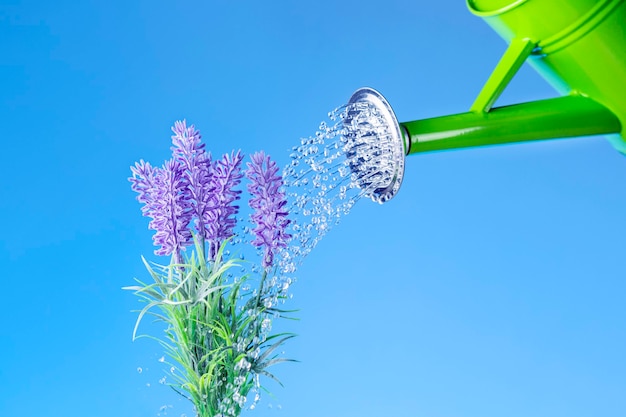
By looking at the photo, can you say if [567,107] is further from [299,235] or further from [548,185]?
[548,185]

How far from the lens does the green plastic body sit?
0.77 meters

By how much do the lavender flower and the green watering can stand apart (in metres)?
0.25

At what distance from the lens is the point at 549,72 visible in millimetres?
861

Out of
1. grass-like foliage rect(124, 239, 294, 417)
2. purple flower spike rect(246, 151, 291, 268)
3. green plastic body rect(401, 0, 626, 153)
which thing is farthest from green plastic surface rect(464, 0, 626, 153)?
grass-like foliage rect(124, 239, 294, 417)

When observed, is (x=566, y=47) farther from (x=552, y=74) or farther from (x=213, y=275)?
(x=213, y=275)

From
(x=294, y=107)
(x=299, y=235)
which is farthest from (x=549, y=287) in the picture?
(x=299, y=235)

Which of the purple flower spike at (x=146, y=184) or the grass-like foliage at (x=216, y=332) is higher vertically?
the purple flower spike at (x=146, y=184)

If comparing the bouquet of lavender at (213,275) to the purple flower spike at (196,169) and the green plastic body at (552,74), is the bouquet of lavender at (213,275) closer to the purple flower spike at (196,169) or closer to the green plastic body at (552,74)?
the purple flower spike at (196,169)

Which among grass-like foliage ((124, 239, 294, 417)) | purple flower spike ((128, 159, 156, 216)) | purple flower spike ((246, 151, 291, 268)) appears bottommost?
grass-like foliage ((124, 239, 294, 417))

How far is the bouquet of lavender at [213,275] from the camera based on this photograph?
987 mm

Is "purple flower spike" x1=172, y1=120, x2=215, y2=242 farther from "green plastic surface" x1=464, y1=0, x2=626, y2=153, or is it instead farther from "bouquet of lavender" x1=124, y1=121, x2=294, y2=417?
"green plastic surface" x1=464, y1=0, x2=626, y2=153

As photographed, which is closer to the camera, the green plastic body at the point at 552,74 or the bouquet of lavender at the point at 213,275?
the green plastic body at the point at 552,74

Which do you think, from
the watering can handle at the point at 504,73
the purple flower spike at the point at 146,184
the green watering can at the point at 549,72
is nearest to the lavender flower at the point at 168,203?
the purple flower spike at the point at 146,184

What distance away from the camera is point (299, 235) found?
0.96 metres
